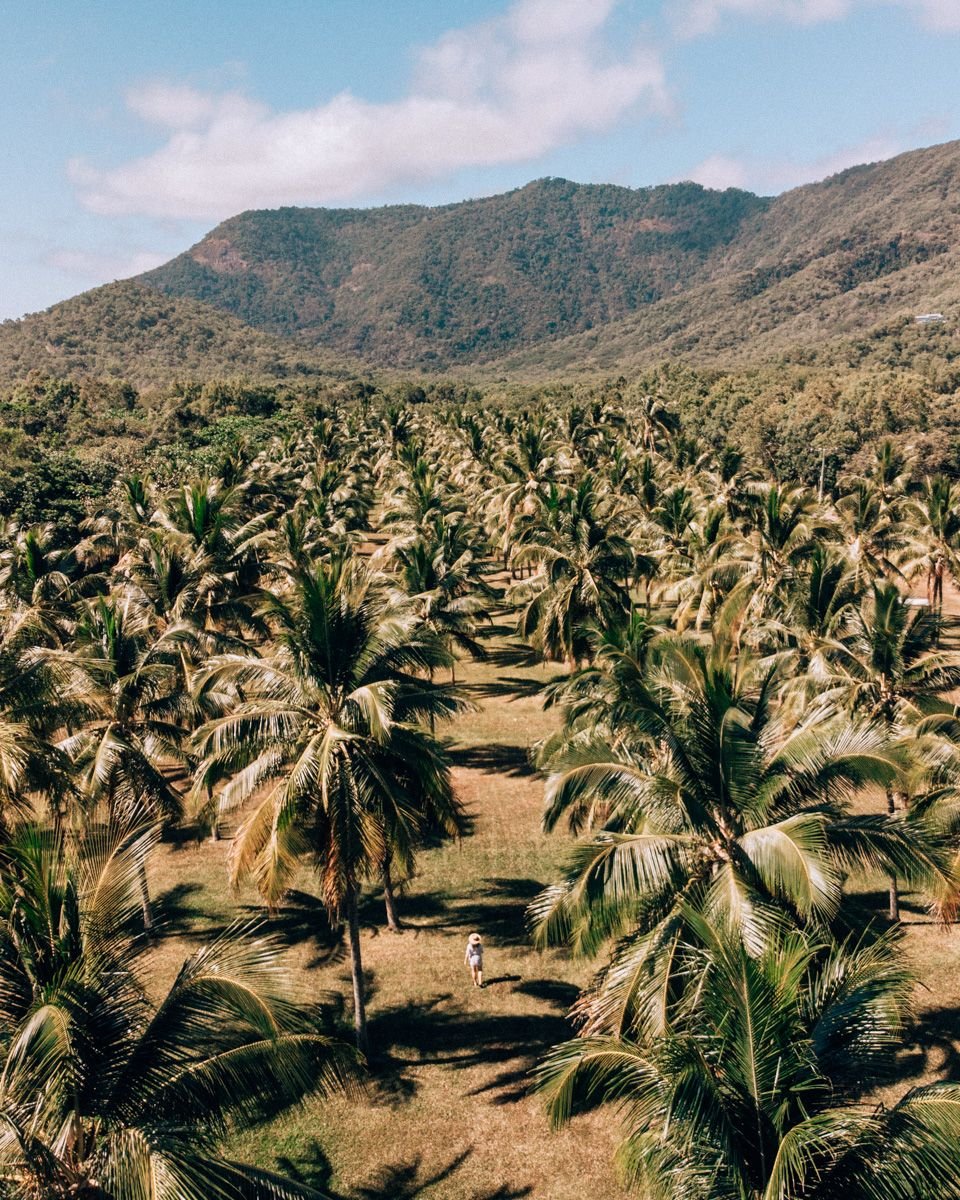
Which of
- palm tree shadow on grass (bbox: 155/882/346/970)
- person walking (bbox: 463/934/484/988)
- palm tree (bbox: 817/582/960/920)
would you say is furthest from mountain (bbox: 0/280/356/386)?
palm tree (bbox: 817/582/960/920)

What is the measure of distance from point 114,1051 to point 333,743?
4.69 m

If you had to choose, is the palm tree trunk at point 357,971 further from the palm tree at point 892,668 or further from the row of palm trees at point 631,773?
the palm tree at point 892,668

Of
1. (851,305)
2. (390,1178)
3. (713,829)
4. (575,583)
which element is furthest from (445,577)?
(851,305)

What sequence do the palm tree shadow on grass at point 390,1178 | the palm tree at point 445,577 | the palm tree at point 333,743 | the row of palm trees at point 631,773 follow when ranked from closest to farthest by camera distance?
the row of palm trees at point 631,773 < the palm tree shadow on grass at point 390,1178 < the palm tree at point 333,743 < the palm tree at point 445,577

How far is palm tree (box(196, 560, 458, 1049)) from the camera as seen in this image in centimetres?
1060

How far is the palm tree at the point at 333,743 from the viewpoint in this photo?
10.6m

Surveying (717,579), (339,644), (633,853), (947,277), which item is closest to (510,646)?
(717,579)

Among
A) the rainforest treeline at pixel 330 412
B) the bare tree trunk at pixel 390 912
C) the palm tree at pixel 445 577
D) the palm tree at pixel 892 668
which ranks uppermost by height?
the rainforest treeline at pixel 330 412

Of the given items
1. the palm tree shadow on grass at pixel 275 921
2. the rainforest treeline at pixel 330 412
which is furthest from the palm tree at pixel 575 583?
the rainforest treeline at pixel 330 412

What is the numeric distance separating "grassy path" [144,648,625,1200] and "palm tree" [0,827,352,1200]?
467cm

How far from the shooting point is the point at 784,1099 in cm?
616

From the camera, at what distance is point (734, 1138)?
6.18 m

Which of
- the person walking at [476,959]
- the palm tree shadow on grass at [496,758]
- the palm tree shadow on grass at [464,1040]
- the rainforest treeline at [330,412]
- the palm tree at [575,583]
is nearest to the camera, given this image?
the palm tree shadow on grass at [464,1040]

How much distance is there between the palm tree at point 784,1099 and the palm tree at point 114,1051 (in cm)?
294
